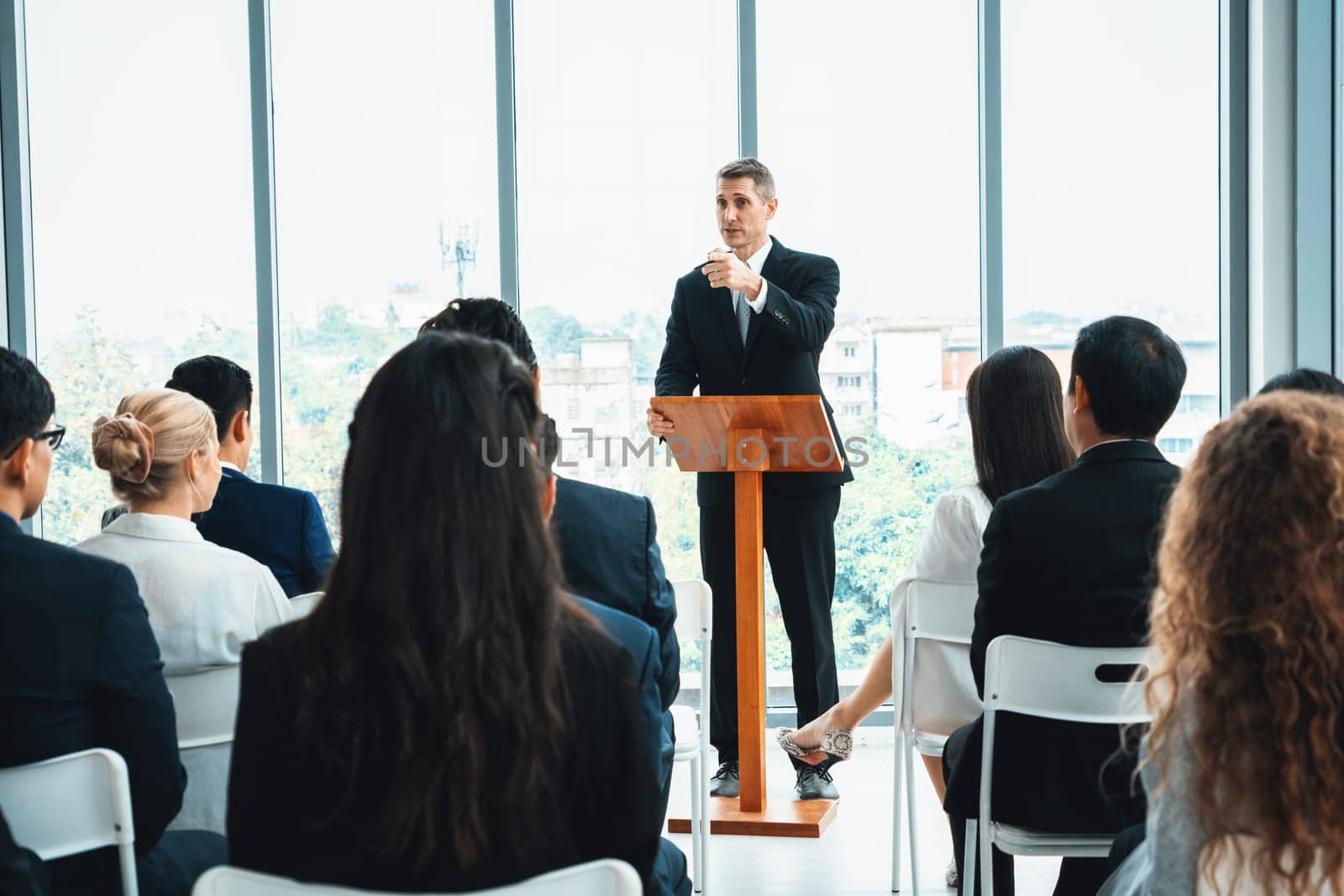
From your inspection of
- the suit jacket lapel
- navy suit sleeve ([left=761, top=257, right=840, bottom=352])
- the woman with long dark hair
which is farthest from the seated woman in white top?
the woman with long dark hair

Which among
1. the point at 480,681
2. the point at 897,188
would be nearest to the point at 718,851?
the point at 480,681

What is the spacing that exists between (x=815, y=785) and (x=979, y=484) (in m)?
1.47

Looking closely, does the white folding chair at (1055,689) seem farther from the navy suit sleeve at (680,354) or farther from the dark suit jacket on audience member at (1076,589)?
the navy suit sleeve at (680,354)

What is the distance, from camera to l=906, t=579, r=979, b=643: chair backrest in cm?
265

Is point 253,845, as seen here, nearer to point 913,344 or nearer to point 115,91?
point 913,344

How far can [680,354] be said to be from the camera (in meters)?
4.10

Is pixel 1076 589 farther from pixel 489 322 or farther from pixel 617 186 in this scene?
pixel 617 186

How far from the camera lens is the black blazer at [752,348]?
3.92 meters

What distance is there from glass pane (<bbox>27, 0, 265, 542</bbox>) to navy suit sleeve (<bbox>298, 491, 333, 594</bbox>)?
94.2 inches

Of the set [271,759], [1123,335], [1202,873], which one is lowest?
[1202,873]

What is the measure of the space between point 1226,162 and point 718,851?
339 centimetres

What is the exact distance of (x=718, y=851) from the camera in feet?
11.2

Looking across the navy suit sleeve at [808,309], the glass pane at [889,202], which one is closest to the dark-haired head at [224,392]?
the navy suit sleeve at [808,309]

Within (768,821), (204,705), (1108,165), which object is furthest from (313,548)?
(1108,165)
